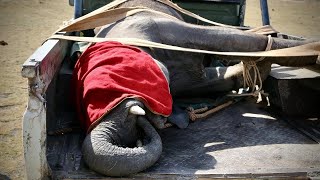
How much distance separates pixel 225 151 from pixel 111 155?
25.8 inches

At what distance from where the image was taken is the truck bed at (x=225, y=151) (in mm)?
1693

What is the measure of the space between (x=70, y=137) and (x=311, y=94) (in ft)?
4.89

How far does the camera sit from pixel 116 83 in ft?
5.78

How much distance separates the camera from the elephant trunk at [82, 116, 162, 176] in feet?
5.12

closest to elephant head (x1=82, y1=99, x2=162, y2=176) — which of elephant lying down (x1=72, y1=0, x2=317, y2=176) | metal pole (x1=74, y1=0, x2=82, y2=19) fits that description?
elephant lying down (x1=72, y1=0, x2=317, y2=176)

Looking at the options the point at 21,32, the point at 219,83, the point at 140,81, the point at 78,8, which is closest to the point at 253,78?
the point at 219,83

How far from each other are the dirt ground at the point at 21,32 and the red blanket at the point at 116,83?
3.04 feet

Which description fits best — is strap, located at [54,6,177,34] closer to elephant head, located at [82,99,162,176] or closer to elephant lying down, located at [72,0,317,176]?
elephant lying down, located at [72,0,317,176]

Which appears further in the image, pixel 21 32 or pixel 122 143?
pixel 21 32

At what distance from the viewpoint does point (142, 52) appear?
2.03 metres

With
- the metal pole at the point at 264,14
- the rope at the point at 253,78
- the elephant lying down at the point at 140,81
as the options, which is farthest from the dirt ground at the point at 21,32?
the metal pole at the point at 264,14

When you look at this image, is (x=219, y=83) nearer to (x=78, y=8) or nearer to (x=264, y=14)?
(x=264, y=14)

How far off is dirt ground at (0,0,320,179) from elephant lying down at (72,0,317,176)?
0.99m

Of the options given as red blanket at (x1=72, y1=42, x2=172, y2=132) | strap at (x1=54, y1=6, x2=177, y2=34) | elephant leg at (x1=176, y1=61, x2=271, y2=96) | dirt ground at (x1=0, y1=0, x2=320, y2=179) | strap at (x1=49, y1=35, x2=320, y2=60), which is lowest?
dirt ground at (x1=0, y1=0, x2=320, y2=179)
